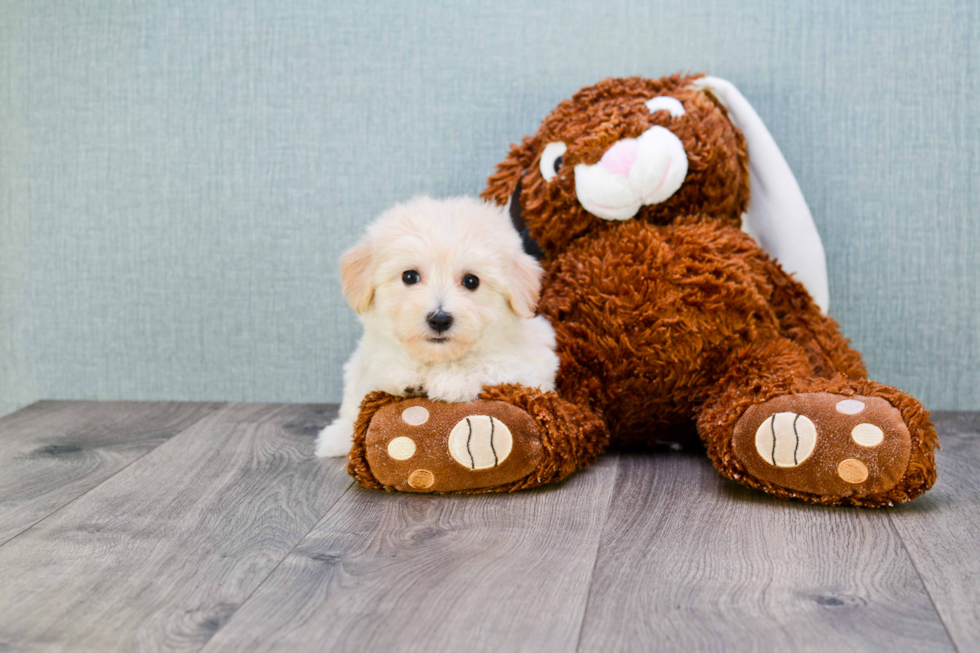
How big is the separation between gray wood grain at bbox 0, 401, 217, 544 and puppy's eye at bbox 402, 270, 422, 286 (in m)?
0.57

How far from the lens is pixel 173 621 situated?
0.80m

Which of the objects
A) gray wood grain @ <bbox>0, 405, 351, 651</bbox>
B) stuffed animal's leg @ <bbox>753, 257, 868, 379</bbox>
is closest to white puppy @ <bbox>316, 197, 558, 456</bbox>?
gray wood grain @ <bbox>0, 405, 351, 651</bbox>

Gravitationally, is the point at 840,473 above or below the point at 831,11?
below

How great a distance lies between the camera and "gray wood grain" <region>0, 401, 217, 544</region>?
1.18 metres

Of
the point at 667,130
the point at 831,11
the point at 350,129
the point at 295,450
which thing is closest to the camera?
the point at 667,130

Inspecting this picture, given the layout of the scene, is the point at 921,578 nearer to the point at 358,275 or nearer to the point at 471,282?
the point at 471,282

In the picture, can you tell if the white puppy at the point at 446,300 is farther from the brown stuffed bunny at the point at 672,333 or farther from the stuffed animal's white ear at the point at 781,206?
the stuffed animal's white ear at the point at 781,206

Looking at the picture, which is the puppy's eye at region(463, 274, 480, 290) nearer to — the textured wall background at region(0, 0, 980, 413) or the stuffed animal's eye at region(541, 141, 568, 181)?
the stuffed animal's eye at region(541, 141, 568, 181)

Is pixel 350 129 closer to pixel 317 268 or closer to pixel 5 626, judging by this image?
pixel 317 268

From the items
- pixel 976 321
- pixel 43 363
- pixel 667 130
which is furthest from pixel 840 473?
pixel 43 363

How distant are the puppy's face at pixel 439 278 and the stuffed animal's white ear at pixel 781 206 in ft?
1.64

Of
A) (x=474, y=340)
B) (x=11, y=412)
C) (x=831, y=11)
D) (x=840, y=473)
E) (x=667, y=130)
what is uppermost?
(x=831, y=11)

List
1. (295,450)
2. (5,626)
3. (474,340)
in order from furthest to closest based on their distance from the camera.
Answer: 1. (295,450)
2. (474,340)
3. (5,626)

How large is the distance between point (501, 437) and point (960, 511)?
610 mm
